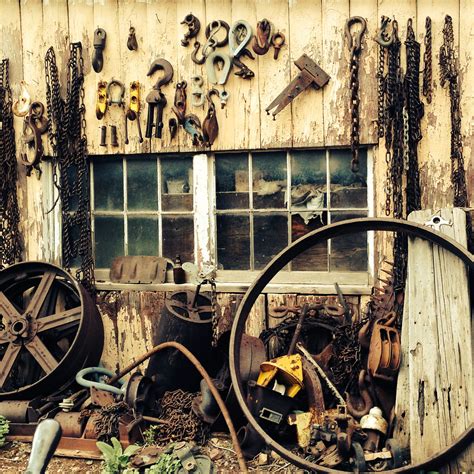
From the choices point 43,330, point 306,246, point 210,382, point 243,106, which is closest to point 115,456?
point 210,382

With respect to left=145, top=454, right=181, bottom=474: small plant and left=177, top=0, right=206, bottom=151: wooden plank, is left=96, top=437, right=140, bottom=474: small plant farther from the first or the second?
left=177, top=0, right=206, bottom=151: wooden plank

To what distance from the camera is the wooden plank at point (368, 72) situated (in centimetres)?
621

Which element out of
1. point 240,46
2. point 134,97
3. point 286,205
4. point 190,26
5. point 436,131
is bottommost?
point 286,205

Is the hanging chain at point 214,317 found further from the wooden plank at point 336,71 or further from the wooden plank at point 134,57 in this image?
the wooden plank at point 336,71

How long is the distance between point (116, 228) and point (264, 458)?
2549 mm

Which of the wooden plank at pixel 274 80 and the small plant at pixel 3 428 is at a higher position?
the wooden plank at pixel 274 80

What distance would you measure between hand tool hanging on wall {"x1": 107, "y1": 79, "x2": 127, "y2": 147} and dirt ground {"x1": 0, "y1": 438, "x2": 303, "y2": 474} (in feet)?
8.46

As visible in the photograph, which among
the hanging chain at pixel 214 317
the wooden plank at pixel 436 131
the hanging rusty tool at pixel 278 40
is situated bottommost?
the hanging chain at pixel 214 317

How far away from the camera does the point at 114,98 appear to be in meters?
6.84

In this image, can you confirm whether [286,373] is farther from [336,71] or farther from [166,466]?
[336,71]

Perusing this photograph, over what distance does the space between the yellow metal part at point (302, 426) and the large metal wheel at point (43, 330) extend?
1.91m

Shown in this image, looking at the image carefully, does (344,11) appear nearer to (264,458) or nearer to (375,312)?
(375,312)

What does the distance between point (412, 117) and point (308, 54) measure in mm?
978

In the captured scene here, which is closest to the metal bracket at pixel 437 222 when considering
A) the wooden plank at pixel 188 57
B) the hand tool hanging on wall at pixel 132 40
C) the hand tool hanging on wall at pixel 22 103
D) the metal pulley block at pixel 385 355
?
the metal pulley block at pixel 385 355
